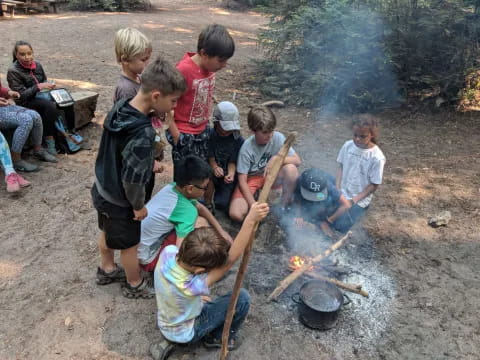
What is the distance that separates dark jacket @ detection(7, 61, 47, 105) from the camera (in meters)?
4.67

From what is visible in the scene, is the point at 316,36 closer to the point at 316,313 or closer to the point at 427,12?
the point at 427,12

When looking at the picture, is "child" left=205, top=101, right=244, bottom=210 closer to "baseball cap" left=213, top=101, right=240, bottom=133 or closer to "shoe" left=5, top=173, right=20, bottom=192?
"baseball cap" left=213, top=101, right=240, bottom=133

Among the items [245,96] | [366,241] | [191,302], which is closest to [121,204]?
[191,302]

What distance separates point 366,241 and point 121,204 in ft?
8.09

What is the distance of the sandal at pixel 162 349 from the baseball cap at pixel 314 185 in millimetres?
1997

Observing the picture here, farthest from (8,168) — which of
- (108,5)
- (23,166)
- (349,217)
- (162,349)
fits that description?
(108,5)

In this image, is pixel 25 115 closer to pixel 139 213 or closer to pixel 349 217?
pixel 139 213

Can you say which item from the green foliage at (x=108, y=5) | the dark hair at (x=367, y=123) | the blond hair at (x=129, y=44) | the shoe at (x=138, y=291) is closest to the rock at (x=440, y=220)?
the dark hair at (x=367, y=123)

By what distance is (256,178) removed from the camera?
4074 millimetres

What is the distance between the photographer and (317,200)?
13.0 ft

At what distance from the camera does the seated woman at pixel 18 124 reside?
4.49 m

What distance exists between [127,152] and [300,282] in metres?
1.83

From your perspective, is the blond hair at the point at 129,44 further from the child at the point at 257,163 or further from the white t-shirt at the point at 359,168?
the white t-shirt at the point at 359,168

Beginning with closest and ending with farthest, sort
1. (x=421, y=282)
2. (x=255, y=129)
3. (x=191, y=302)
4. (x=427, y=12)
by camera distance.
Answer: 1. (x=191, y=302)
2. (x=421, y=282)
3. (x=255, y=129)
4. (x=427, y=12)
